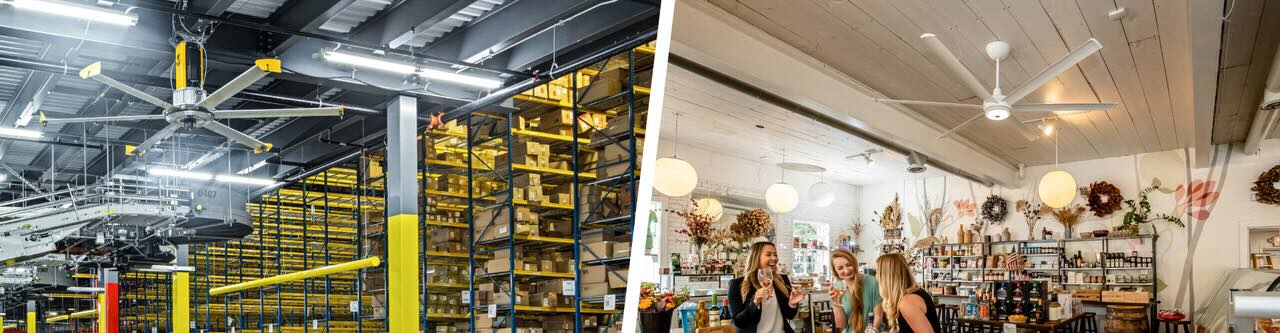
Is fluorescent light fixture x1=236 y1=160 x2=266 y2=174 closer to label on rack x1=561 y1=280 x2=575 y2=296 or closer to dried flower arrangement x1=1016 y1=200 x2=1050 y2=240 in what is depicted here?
label on rack x1=561 y1=280 x2=575 y2=296

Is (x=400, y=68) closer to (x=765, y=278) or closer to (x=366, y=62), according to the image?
(x=366, y=62)

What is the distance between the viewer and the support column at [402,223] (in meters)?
7.44

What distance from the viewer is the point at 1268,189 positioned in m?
2.08

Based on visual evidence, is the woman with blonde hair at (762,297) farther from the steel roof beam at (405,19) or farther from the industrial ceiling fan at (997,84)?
the steel roof beam at (405,19)

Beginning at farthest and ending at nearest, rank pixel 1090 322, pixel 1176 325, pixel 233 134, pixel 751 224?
pixel 1090 322, pixel 233 134, pixel 1176 325, pixel 751 224

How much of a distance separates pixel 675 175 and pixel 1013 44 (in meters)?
3.38

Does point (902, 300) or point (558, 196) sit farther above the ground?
point (558, 196)

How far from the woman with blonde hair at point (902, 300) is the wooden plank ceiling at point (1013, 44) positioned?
1367mm

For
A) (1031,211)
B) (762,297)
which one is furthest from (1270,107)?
(1031,211)

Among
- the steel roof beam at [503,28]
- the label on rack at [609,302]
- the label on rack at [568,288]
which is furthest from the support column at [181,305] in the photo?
the label on rack at [609,302]

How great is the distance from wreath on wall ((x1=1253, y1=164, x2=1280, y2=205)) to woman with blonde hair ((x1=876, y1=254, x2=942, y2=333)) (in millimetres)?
899

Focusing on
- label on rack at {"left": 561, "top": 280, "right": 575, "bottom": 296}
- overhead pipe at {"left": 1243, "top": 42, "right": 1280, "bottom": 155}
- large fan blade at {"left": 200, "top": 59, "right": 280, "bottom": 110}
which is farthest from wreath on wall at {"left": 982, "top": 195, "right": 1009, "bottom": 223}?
large fan blade at {"left": 200, "top": 59, "right": 280, "bottom": 110}

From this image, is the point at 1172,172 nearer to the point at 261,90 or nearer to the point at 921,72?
the point at 921,72

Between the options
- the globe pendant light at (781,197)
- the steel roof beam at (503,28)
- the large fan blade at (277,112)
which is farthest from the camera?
the steel roof beam at (503,28)
